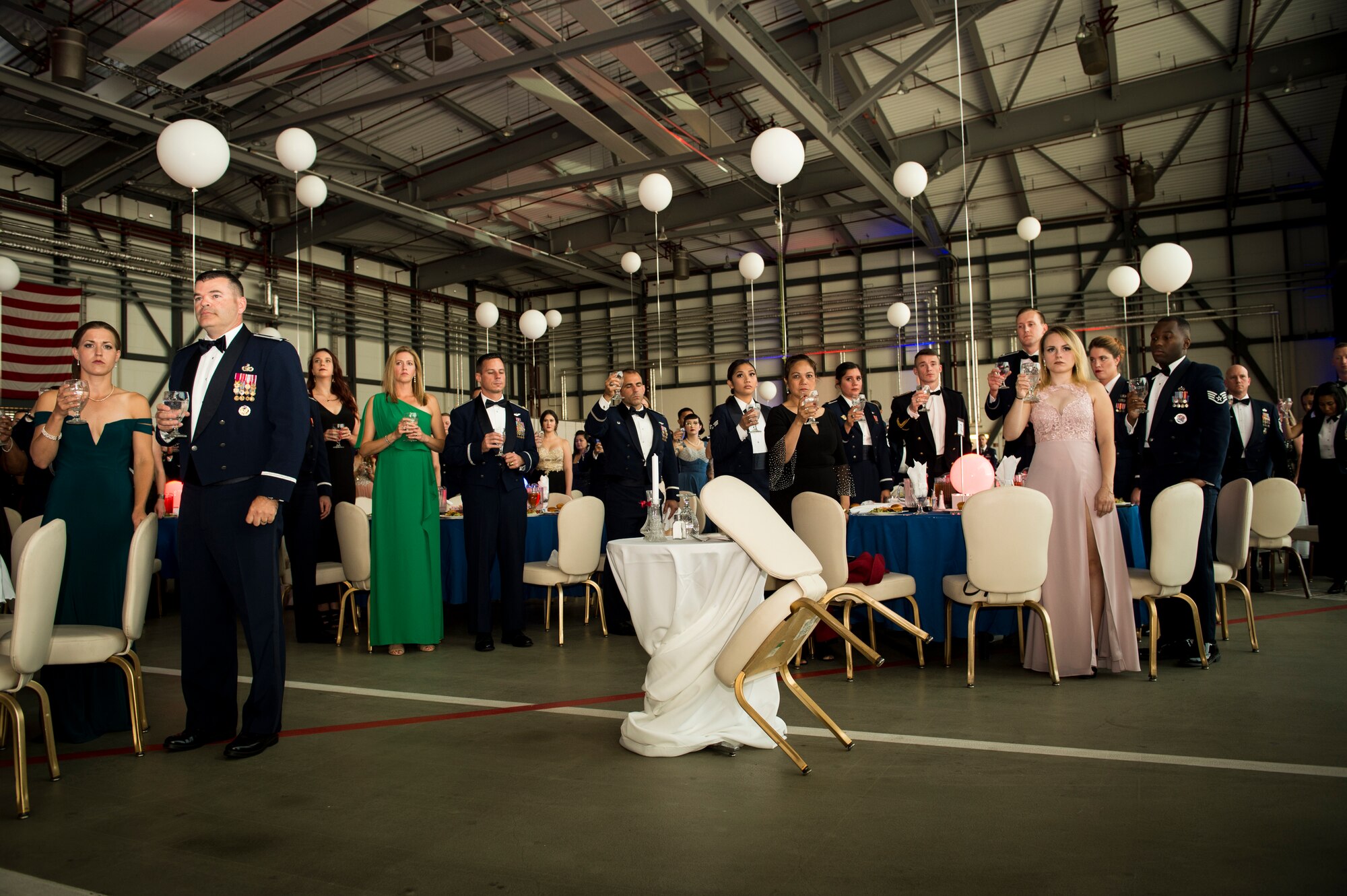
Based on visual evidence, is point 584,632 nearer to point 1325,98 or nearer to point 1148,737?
point 1148,737

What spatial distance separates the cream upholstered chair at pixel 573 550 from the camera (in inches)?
208

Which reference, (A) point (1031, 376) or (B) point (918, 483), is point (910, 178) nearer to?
(B) point (918, 483)

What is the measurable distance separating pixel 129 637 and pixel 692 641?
1988mm

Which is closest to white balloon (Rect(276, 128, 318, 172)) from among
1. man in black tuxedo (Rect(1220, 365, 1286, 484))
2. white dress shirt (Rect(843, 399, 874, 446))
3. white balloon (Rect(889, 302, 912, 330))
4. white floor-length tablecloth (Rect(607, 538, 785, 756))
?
white dress shirt (Rect(843, 399, 874, 446))

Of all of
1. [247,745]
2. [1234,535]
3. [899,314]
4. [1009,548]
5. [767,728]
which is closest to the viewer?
[767,728]

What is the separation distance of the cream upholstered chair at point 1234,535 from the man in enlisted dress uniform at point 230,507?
14.1ft

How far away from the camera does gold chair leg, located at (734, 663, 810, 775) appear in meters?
2.72

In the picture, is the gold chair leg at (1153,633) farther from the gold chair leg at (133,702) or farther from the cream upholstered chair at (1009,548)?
the gold chair leg at (133,702)

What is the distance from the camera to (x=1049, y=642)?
391 cm

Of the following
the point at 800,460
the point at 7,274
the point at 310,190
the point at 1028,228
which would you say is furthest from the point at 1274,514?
the point at 7,274

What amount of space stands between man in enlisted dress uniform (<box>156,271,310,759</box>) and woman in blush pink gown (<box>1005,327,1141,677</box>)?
10.3ft

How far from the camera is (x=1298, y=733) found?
9.93 feet

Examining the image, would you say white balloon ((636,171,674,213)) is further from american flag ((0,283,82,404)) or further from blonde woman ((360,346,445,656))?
american flag ((0,283,82,404))

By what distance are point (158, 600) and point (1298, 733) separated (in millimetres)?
7219
